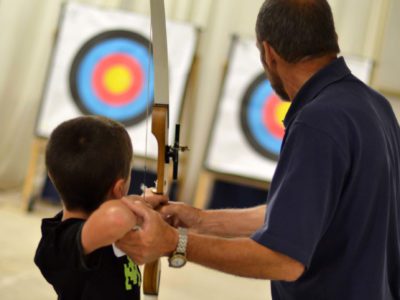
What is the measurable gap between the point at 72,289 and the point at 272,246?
343 mm

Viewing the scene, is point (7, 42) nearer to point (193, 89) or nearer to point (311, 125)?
point (193, 89)

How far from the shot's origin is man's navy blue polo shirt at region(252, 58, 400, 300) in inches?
40.7

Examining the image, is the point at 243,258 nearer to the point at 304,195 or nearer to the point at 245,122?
the point at 304,195

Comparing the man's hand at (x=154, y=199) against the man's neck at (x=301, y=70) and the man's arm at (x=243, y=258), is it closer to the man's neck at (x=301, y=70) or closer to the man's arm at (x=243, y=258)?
the man's arm at (x=243, y=258)

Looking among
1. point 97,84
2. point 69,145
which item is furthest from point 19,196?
point 69,145

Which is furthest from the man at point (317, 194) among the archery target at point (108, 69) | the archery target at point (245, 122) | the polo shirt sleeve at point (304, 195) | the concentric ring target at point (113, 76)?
the concentric ring target at point (113, 76)

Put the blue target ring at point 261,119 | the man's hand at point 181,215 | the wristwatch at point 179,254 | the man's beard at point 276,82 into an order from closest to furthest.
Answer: the wristwatch at point 179,254
the man's beard at point 276,82
the man's hand at point 181,215
the blue target ring at point 261,119

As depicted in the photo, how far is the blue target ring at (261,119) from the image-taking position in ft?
10.9

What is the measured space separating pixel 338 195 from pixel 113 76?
263 cm

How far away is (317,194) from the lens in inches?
40.8

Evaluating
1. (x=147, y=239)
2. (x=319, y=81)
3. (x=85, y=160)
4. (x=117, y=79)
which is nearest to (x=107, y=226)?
(x=147, y=239)

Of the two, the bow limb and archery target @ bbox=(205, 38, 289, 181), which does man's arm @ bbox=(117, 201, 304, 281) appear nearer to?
the bow limb

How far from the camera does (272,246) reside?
3.37 feet

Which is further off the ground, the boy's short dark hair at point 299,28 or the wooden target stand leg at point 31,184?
the boy's short dark hair at point 299,28
